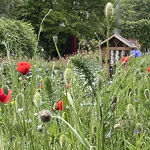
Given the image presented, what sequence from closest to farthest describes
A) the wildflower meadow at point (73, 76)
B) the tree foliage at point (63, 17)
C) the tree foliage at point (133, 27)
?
1. the wildflower meadow at point (73, 76)
2. the tree foliage at point (63, 17)
3. the tree foliage at point (133, 27)

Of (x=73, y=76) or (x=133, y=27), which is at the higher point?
(x=73, y=76)

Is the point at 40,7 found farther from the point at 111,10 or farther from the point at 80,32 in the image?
the point at 111,10

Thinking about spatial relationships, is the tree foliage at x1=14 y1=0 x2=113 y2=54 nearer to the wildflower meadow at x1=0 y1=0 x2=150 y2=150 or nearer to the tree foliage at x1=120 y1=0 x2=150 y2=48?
the wildflower meadow at x1=0 y1=0 x2=150 y2=150

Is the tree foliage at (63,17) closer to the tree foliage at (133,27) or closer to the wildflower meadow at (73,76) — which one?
the wildflower meadow at (73,76)

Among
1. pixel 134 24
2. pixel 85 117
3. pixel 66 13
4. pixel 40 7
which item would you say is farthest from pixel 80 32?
pixel 85 117

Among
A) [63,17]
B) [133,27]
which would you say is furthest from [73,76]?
[133,27]

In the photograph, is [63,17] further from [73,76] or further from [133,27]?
[73,76]

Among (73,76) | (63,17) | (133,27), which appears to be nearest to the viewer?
(73,76)

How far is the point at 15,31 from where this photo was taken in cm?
756

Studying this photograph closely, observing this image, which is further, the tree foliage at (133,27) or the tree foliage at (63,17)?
the tree foliage at (133,27)

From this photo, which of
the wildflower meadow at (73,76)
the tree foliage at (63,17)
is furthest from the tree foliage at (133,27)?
the tree foliage at (63,17)

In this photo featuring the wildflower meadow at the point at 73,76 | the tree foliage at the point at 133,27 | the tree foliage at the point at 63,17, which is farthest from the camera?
the tree foliage at the point at 133,27

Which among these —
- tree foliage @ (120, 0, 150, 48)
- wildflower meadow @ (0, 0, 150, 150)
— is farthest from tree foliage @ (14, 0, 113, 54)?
tree foliage @ (120, 0, 150, 48)

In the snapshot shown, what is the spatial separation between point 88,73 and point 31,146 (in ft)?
1.17
